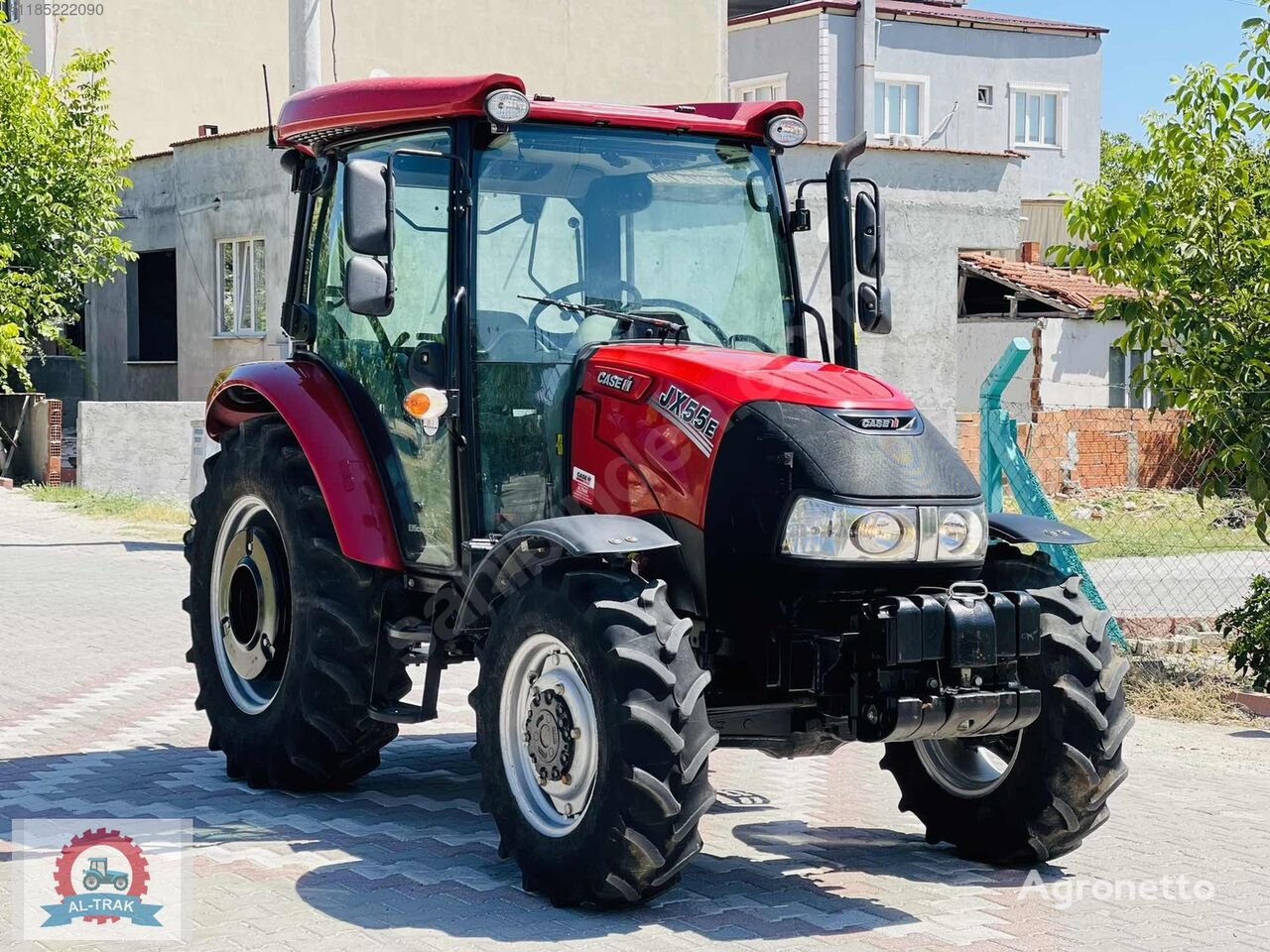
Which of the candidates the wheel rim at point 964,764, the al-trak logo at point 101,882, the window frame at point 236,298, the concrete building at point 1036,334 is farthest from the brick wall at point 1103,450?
the al-trak logo at point 101,882

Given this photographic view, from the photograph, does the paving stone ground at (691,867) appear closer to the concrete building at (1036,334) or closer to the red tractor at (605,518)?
the red tractor at (605,518)

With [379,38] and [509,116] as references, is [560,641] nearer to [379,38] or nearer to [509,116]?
[509,116]

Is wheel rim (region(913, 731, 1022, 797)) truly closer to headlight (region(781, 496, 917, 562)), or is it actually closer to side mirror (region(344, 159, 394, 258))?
headlight (region(781, 496, 917, 562))

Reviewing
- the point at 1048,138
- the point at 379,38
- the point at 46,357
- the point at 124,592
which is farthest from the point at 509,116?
the point at 1048,138

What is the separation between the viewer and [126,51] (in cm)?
2841

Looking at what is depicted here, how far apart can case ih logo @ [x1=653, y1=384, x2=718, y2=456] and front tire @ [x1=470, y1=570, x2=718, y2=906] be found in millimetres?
529

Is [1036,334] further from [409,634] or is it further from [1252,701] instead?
[409,634]

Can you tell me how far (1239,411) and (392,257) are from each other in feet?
18.3

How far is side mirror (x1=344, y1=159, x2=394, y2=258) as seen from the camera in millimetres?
5992

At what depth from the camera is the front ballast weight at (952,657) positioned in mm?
5438

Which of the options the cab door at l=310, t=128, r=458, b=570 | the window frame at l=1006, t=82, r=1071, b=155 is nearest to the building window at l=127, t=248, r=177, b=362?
the cab door at l=310, t=128, r=458, b=570

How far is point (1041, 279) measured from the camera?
31406mm

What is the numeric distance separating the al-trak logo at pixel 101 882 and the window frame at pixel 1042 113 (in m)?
44.3

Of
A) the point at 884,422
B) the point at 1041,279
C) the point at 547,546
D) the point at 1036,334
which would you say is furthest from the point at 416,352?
the point at 1036,334
